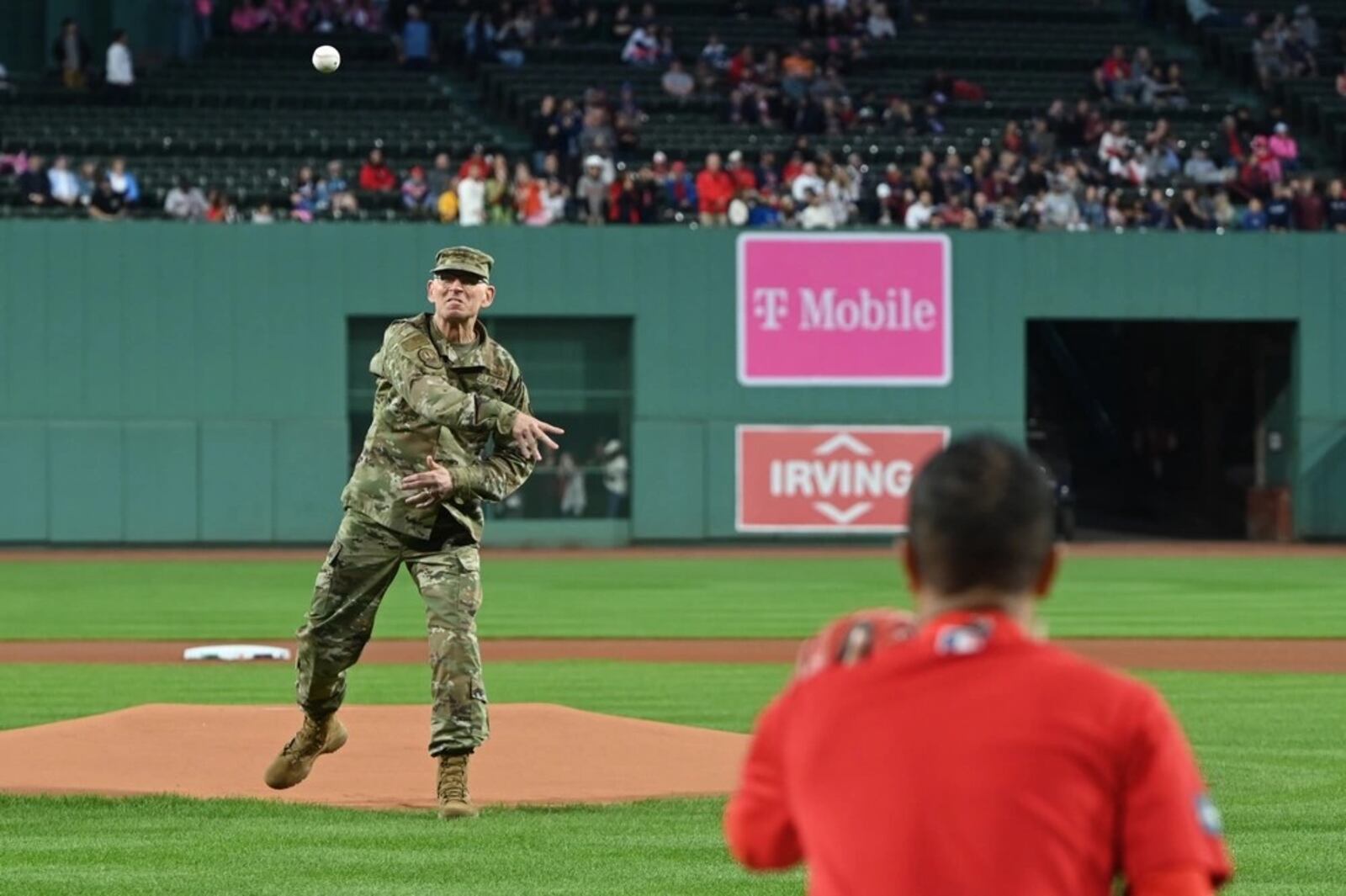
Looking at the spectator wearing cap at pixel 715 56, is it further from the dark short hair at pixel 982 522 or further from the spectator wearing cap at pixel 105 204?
the dark short hair at pixel 982 522

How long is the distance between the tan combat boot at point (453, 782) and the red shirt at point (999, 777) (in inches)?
236

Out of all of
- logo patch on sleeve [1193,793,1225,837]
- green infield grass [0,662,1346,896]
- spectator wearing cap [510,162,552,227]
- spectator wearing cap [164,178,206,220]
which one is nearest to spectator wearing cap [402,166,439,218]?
spectator wearing cap [510,162,552,227]

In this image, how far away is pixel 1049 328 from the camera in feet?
133

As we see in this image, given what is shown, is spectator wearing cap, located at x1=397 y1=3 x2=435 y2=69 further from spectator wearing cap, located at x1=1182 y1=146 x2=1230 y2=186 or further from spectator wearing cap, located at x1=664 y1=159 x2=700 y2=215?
spectator wearing cap, located at x1=1182 y1=146 x2=1230 y2=186

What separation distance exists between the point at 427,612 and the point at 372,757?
1.92 metres

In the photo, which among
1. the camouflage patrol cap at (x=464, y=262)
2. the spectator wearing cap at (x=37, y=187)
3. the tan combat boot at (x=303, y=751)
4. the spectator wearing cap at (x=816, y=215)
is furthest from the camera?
A: the spectator wearing cap at (x=816, y=215)

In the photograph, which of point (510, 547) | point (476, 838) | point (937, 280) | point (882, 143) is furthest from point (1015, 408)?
point (476, 838)

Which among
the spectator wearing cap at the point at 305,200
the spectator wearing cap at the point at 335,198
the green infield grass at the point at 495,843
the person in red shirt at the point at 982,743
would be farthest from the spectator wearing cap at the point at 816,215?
the person in red shirt at the point at 982,743

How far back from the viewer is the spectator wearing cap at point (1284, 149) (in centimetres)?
3631

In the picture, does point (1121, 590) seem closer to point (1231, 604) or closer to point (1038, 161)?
point (1231, 604)

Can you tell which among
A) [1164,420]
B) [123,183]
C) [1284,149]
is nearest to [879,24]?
[1284,149]

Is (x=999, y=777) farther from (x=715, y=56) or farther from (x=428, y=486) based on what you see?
(x=715, y=56)

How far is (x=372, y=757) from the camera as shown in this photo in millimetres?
10570

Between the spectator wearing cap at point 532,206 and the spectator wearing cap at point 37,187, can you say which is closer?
the spectator wearing cap at point 37,187
